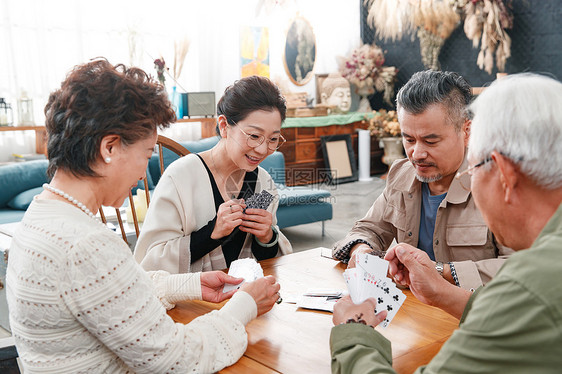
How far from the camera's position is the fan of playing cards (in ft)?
4.28

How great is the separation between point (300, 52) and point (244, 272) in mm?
6975

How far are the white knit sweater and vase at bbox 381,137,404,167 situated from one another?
741 centimetres

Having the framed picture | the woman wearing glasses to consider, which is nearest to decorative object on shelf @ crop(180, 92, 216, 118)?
the framed picture

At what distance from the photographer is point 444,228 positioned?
194cm

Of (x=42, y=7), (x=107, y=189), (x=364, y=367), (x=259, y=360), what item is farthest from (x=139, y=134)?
(x=42, y=7)

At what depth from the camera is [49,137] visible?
3.84ft

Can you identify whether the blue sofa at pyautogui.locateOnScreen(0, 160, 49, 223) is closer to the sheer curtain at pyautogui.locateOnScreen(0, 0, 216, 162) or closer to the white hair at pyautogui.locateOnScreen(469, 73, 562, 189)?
the sheer curtain at pyautogui.locateOnScreen(0, 0, 216, 162)

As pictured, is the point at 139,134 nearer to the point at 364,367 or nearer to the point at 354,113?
the point at 364,367

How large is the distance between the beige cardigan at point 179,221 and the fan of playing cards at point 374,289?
2.55 feet

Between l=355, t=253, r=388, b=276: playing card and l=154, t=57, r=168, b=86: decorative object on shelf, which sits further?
l=154, t=57, r=168, b=86: decorative object on shelf

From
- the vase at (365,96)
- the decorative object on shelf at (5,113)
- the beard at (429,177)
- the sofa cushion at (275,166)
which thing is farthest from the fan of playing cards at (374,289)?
the vase at (365,96)

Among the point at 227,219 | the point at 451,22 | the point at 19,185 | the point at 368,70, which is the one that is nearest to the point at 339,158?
the point at 368,70

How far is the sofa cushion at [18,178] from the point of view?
14.9ft

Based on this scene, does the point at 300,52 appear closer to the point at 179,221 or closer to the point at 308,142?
the point at 308,142
